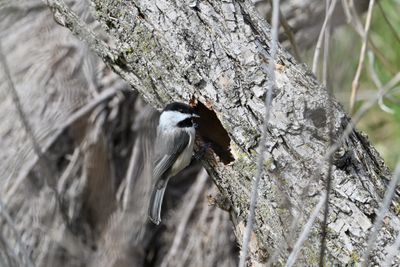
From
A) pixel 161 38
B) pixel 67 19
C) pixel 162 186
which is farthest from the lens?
pixel 162 186

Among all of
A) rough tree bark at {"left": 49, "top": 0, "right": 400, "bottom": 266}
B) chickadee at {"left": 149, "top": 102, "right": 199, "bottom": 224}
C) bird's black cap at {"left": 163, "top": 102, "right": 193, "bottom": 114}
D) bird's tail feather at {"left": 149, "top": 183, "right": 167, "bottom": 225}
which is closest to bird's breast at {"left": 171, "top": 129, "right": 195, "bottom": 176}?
chickadee at {"left": 149, "top": 102, "right": 199, "bottom": 224}

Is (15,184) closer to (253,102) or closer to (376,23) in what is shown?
(253,102)

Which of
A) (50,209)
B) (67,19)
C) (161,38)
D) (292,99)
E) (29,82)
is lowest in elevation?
(50,209)

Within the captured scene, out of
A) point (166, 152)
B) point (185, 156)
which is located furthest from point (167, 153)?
point (185, 156)

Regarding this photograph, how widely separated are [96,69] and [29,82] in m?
0.38

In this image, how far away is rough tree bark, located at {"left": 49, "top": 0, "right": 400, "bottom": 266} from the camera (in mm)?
2402

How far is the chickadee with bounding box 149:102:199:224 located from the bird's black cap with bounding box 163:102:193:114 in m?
0.39

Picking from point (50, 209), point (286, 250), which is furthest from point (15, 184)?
point (286, 250)

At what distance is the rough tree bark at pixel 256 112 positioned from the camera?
94.6 inches

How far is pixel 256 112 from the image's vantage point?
2.51m

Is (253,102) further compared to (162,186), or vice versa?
(162,186)

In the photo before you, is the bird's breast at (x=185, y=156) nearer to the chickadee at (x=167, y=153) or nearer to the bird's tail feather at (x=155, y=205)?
the chickadee at (x=167, y=153)

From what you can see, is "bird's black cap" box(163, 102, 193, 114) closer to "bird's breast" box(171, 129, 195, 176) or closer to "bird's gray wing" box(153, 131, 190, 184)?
"bird's breast" box(171, 129, 195, 176)

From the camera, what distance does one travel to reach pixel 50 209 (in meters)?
4.23
